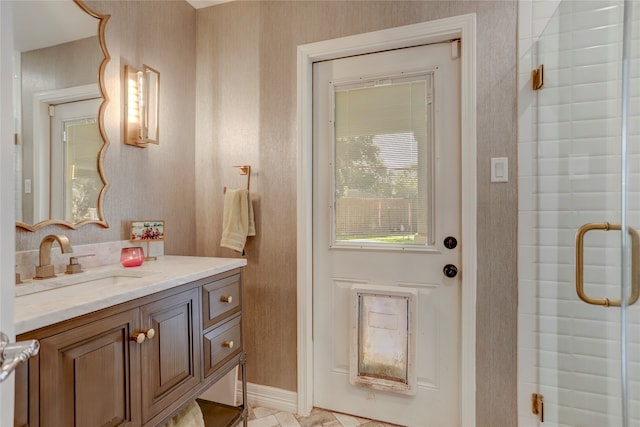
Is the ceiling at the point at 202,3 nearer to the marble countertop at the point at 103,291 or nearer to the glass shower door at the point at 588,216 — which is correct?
the marble countertop at the point at 103,291

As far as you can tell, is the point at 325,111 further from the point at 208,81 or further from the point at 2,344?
the point at 2,344

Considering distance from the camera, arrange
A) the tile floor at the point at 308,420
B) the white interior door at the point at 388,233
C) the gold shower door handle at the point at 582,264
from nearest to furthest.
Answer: the gold shower door handle at the point at 582,264 → the white interior door at the point at 388,233 → the tile floor at the point at 308,420

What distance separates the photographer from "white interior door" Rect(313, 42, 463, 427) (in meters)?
1.75

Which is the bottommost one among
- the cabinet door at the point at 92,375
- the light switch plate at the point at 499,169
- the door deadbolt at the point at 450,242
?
the cabinet door at the point at 92,375

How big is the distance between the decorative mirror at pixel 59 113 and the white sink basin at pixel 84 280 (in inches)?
9.4

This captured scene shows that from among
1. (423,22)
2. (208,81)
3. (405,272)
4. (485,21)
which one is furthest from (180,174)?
(485,21)

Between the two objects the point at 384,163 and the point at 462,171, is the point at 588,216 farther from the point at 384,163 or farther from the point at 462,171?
the point at 384,163

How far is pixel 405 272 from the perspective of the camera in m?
1.83

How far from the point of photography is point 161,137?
6.35ft

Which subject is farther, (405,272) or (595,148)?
(405,272)

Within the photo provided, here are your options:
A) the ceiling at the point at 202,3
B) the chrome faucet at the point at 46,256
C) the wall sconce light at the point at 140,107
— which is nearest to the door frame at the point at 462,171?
the ceiling at the point at 202,3

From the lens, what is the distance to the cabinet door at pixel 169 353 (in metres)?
1.09

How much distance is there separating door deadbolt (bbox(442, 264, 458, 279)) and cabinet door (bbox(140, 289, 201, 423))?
3.95 feet

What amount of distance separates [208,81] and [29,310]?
5.65 feet
